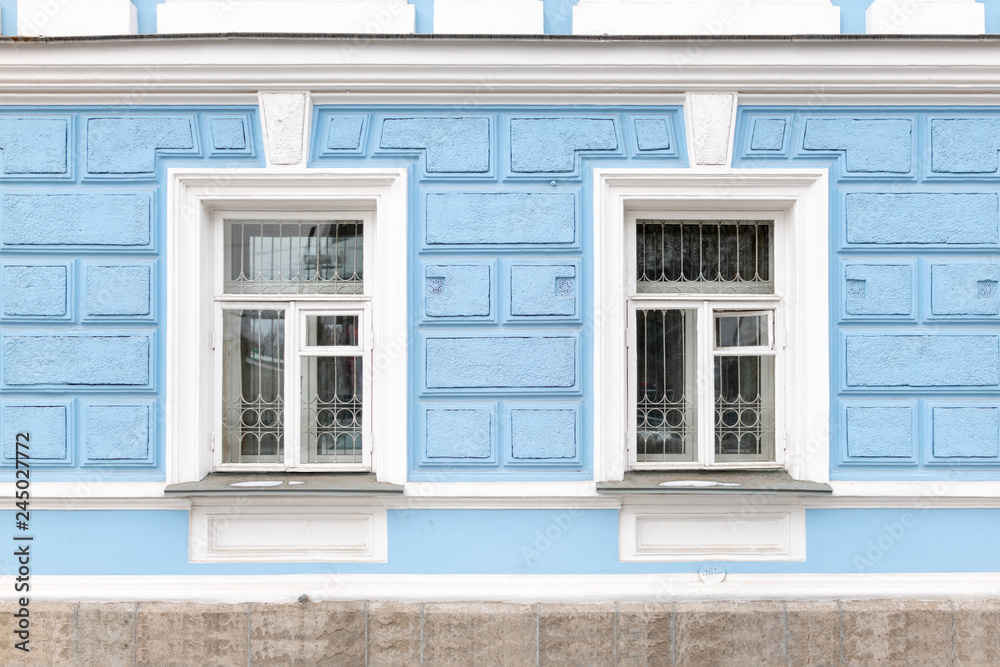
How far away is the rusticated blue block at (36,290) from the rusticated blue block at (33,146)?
0.61 meters

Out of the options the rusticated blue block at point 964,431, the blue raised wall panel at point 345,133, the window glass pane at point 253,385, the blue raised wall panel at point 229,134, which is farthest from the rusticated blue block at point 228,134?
the rusticated blue block at point 964,431

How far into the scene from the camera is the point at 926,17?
381 centimetres

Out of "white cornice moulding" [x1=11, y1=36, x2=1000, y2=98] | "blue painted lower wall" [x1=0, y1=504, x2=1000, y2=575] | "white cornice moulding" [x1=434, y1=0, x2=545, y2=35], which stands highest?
"white cornice moulding" [x1=434, y1=0, x2=545, y2=35]

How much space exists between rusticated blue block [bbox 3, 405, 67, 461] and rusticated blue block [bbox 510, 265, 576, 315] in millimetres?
2835

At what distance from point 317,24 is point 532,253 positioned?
1940mm

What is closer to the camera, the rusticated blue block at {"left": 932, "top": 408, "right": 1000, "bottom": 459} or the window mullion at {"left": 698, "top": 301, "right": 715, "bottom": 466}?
the rusticated blue block at {"left": 932, "top": 408, "right": 1000, "bottom": 459}

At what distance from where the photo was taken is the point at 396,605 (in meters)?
3.67

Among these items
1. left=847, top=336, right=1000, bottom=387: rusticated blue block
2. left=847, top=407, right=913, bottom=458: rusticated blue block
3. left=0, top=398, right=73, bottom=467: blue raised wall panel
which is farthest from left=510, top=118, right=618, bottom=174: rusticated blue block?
left=0, top=398, right=73, bottom=467: blue raised wall panel

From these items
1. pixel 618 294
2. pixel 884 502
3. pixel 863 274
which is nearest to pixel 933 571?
pixel 884 502

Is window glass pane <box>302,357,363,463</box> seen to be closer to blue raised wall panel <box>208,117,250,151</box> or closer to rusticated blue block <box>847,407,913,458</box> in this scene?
blue raised wall panel <box>208,117,250,151</box>

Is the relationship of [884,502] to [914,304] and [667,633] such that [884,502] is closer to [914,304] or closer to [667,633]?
[914,304]

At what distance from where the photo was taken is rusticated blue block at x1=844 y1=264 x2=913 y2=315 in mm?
3752

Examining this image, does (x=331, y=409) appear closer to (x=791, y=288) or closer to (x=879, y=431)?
(x=791, y=288)

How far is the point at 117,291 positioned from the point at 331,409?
1464 millimetres
